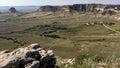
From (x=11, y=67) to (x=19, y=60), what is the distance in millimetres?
3487

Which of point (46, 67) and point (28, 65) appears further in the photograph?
point (46, 67)

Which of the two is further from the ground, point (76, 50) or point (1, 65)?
point (1, 65)

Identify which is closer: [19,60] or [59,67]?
[19,60]

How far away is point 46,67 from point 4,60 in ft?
45.9

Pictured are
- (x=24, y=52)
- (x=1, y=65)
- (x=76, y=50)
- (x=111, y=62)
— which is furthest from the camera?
(x=76, y=50)

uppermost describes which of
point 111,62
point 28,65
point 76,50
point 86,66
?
point 28,65

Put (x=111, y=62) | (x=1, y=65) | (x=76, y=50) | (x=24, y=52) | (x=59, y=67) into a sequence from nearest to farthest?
(x=1, y=65) → (x=24, y=52) → (x=59, y=67) → (x=111, y=62) → (x=76, y=50)

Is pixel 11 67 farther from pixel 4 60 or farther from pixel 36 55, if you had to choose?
pixel 36 55

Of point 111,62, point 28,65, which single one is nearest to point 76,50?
point 111,62

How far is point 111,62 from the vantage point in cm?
9256

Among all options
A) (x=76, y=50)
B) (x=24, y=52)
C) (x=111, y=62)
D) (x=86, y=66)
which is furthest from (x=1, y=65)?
(x=76, y=50)

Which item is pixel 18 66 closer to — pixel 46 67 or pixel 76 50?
pixel 46 67

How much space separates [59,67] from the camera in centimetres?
8306

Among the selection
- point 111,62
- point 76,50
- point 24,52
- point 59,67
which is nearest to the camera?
point 24,52
